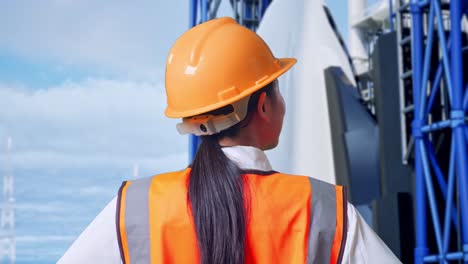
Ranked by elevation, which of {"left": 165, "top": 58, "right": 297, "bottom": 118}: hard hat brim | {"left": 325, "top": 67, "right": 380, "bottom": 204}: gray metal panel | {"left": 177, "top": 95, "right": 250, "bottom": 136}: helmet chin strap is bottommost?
{"left": 325, "top": 67, "right": 380, "bottom": 204}: gray metal panel

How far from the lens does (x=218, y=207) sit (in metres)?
2.00

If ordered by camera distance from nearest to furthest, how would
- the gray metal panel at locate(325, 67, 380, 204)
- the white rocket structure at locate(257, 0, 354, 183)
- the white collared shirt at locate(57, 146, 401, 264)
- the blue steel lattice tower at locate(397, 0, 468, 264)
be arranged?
the white collared shirt at locate(57, 146, 401, 264)
the blue steel lattice tower at locate(397, 0, 468, 264)
the gray metal panel at locate(325, 67, 380, 204)
the white rocket structure at locate(257, 0, 354, 183)

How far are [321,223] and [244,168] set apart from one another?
0.25 m

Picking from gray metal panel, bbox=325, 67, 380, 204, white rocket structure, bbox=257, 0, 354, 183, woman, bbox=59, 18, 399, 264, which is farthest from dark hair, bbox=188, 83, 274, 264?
white rocket structure, bbox=257, 0, 354, 183

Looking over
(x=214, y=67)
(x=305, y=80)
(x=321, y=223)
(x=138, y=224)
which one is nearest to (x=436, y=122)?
(x=305, y=80)

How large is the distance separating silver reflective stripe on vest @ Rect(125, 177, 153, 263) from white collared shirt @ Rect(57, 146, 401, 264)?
37mm

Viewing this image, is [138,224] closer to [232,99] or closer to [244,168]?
[244,168]

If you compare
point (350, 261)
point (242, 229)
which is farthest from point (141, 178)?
point (350, 261)

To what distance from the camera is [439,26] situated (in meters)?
8.09

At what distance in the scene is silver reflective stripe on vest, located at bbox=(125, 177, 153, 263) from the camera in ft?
6.63

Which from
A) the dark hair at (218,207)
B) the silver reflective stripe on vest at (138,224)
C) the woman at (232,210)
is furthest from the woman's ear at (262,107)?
the silver reflective stripe on vest at (138,224)

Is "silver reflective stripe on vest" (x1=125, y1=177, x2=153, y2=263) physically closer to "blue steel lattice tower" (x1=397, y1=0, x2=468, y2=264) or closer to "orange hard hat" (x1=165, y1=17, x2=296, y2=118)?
"orange hard hat" (x1=165, y1=17, x2=296, y2=118)

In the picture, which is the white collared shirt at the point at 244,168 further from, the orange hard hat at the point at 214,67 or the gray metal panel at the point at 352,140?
the gray metal panel at the point at 352,140

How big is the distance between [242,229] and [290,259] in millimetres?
146
